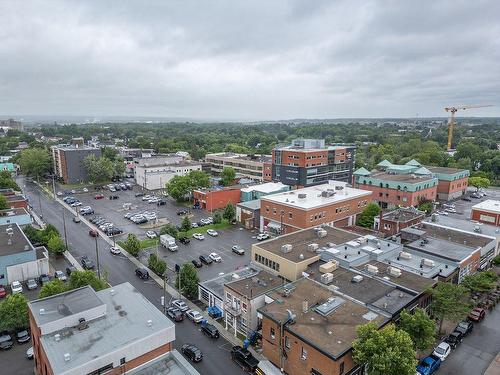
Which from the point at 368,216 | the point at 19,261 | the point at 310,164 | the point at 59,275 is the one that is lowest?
the point at 59,275

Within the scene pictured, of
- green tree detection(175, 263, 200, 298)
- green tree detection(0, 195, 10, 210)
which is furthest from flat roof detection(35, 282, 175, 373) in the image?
green tree detection(0, 195, 10, 210)

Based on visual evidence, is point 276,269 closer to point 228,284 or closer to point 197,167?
point 228,284

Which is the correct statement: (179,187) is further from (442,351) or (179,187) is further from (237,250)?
(442,351)

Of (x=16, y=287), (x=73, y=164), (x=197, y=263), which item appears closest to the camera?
(x=16, y=287)

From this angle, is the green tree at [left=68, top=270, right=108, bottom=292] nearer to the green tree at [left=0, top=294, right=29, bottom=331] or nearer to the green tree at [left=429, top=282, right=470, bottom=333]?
the green tree at [left=0, top=294, right=29, bottom=331]

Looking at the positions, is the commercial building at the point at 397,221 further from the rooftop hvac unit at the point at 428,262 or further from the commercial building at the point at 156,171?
the commercial building at the point at 156,171

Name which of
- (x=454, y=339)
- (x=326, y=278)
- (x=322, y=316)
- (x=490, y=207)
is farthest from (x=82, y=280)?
(x=490, y=207)

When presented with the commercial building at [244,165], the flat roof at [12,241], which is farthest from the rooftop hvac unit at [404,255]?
the commercial building at [244,165]
